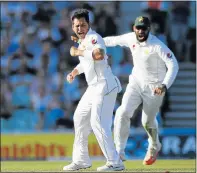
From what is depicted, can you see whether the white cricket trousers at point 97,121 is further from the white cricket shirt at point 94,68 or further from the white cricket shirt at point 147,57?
the white cricket shirt at point 147,57

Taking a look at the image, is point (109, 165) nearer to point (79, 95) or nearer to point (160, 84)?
point (160, 84)

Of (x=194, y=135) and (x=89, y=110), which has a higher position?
(x=89, y=110)

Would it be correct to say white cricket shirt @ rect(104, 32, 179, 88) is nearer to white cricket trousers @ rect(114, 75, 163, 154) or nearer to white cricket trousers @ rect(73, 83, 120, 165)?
white cricket trousers @ rect(114, 75, 163, 154)

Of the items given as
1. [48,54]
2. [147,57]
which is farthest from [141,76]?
[48,54]

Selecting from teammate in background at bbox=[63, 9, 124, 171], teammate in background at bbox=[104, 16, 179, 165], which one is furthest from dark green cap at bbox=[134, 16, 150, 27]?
teammate in background at bbox=[63, 9, 124, 171]

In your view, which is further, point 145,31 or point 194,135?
point 194,135

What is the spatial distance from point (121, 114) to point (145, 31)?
3.66 feet

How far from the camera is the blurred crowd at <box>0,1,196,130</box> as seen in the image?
16094mm

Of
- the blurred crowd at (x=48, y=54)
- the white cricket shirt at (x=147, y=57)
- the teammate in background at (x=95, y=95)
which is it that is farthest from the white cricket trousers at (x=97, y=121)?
the blurred crowd at (x=48, y=54)

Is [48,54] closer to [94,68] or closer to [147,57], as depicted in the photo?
[147,57]

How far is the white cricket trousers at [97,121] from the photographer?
880cm

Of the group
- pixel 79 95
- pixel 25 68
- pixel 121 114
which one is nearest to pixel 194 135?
pixel 79 95

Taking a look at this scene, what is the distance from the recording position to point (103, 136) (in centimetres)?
880

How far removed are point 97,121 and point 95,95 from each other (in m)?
0.31
